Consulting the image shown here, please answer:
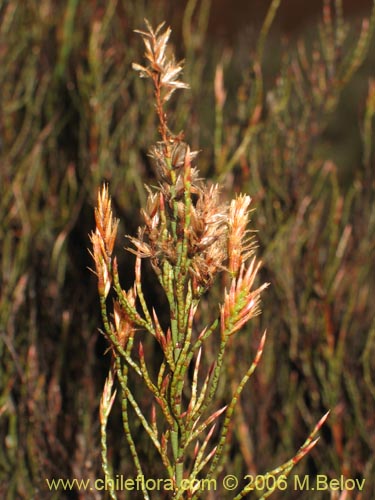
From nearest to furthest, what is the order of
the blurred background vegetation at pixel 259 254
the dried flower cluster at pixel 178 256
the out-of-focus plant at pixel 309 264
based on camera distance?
1. the dried flower cluster at pixel 178 256
2. the blurred background vegetation at pixel 259 254
3. the out-of-focus plant at pixel 309 264

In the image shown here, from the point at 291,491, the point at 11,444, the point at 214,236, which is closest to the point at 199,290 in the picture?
the point at 214,236

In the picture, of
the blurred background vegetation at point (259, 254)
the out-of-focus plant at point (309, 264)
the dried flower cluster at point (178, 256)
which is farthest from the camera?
the out-of-focus plant at point (309, 264)

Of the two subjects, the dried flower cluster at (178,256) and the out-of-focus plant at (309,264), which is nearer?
the dried flower cluster at (178,256)

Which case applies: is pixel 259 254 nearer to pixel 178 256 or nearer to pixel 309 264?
pixel 309 264

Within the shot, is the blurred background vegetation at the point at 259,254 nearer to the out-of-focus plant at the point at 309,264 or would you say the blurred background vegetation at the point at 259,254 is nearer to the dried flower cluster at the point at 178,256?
the out-of-focus plant at the point at 309,264

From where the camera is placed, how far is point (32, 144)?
2123 millimetres

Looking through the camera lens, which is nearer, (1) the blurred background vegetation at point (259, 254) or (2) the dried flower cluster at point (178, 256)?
(2) the dried flower cluster at point (178, 256)

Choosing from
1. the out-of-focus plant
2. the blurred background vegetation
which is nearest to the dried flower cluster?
the blurred background vegetation

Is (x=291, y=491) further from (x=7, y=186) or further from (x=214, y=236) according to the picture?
(x=214, y=236)

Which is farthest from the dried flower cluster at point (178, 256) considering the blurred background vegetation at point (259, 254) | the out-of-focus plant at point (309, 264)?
the out-of-focus plant at point (309, 264)

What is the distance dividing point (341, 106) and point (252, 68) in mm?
3804

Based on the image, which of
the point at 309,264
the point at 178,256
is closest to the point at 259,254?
the point at 309,264

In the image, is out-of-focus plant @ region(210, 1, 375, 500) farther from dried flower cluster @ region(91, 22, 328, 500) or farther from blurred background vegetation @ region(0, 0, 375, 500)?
dried flower cluster @ region(91, 22, 328, 500)

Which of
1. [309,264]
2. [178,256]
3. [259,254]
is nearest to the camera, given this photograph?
[178,256]
